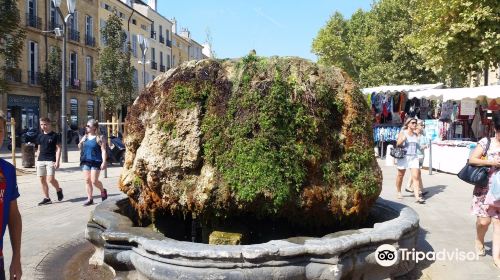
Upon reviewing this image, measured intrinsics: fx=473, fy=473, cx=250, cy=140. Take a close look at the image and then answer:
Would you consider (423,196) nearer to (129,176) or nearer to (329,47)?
(129,176)

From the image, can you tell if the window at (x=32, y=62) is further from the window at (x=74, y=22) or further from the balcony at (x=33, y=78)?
the window at (x=74, y=22)

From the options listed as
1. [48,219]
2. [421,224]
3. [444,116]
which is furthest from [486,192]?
[444,116]

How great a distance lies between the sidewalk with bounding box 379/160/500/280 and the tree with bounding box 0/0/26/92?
450 inches

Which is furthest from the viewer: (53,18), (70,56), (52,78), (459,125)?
(70,56)

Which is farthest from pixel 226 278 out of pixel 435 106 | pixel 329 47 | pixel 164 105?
pixel 329 47

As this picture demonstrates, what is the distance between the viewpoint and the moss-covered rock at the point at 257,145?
4.04 m

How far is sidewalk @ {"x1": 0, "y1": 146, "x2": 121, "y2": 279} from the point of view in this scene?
17.5 ft

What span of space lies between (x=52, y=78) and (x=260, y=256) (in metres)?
30.6

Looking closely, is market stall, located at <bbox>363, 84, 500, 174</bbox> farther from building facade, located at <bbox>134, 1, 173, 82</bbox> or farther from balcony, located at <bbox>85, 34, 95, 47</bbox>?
building facade, located at <bbox>134, 1, 173, 82</bbox>

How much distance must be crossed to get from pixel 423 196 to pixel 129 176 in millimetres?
6780

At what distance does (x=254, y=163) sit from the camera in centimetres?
400

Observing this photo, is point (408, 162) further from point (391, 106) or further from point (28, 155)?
point (28, 155)

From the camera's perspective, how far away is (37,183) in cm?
1170

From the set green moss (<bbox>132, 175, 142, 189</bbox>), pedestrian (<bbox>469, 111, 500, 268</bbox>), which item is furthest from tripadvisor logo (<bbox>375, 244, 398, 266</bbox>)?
green moss (<bbox>132, 175, 142, 189</bbox>)
